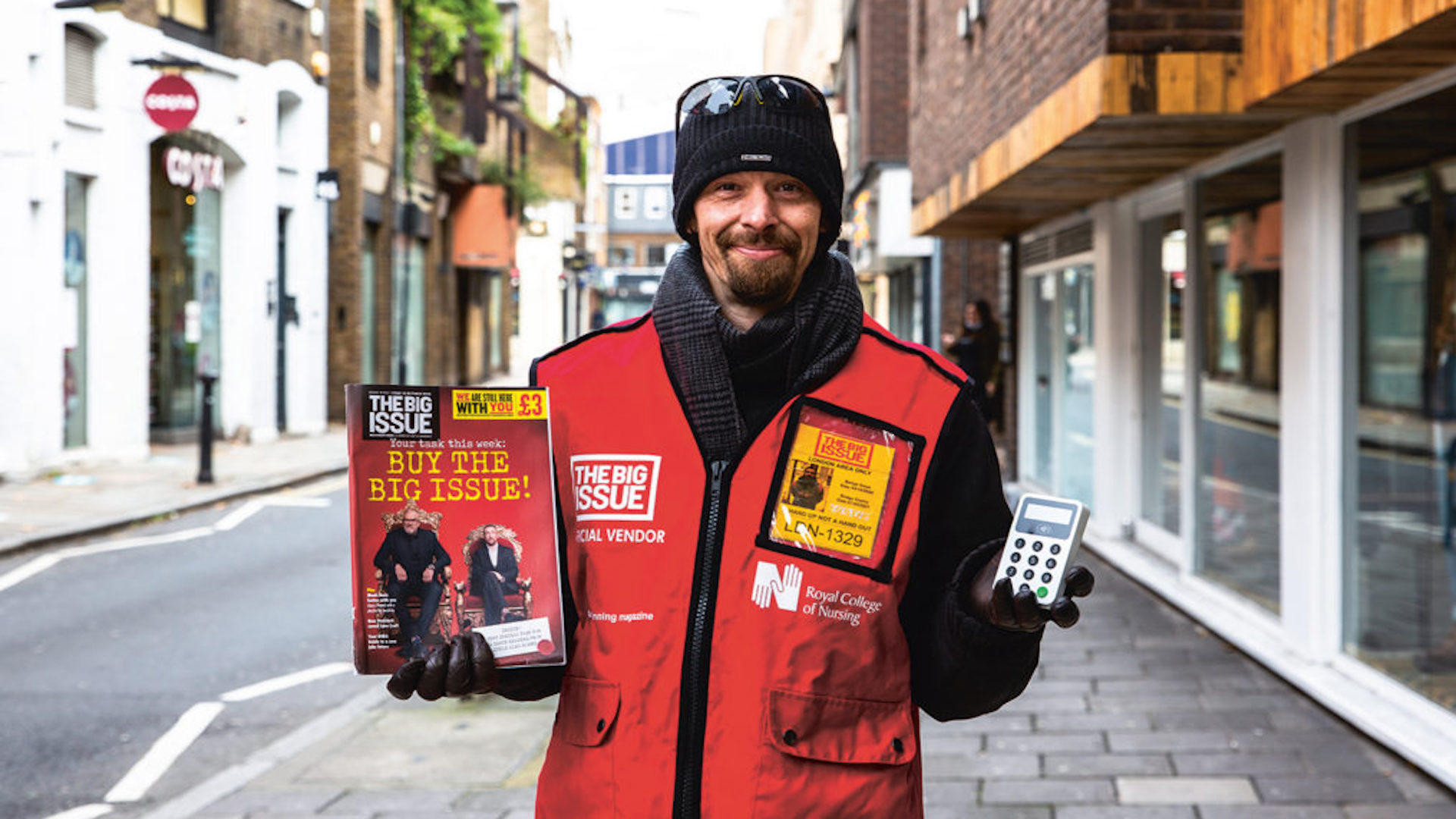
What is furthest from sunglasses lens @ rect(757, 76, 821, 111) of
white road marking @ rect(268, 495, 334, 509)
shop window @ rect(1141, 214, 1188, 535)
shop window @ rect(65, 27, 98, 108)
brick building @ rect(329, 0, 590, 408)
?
brick building @ rect(329, 0, 590, 408)

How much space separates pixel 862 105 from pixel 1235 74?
897 inches

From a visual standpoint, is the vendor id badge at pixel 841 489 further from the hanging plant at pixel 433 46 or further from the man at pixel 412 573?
the hanging plant at pixel 433 46

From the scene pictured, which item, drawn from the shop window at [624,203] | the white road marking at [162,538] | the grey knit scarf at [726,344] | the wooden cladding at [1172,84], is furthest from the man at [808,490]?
the shop window at [624,203]

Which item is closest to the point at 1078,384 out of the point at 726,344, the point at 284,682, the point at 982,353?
the point at 982,353

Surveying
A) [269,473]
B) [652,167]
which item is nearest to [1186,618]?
[269,473]

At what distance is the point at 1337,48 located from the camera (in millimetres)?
5367

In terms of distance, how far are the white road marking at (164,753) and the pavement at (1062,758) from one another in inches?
8.9

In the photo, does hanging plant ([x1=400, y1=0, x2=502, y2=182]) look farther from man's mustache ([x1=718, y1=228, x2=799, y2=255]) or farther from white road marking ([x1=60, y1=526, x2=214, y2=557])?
man's mustache ([x1=718, y1=228, x2=799, y2=255])

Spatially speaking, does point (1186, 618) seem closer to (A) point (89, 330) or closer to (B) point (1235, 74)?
(B) point (1235, 74)

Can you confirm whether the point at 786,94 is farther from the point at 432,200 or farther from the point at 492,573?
the point at 432,200

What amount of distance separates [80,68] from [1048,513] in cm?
1719

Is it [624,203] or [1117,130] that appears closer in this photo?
[1117,130]

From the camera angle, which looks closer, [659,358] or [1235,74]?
[659,358]

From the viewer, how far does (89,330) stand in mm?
17406
